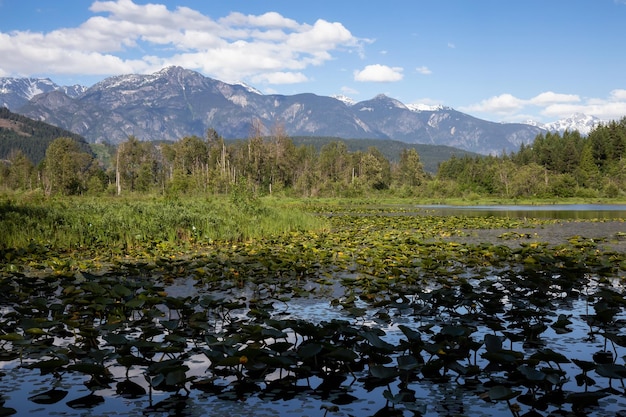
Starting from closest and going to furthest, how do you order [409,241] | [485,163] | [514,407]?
[514,407] < [409,241] < [485,163]

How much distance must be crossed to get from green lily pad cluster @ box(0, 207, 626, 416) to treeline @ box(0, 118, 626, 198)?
6073 centimetres

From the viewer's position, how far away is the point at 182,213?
62.4 ft

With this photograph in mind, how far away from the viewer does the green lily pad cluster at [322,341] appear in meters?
4.63

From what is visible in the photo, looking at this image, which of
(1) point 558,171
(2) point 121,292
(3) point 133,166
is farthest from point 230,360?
(1) point 558,171

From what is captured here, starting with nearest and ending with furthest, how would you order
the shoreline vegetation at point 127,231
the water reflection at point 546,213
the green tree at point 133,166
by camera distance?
the shoreline vegetation at point 127,231 < the water reflection at point 546,213 < the green tree at point 133,166

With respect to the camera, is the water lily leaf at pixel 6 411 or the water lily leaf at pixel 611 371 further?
the water lily leaf at pixel 611 371

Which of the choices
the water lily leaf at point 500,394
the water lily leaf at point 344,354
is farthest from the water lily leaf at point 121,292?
the water lily leaf at point 500,394

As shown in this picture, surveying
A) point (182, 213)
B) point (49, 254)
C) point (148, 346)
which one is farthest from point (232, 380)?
point (182, 213)

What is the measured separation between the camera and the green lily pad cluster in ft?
15.2

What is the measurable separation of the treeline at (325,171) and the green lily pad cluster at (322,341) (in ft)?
199

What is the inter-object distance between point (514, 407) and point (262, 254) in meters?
9.35

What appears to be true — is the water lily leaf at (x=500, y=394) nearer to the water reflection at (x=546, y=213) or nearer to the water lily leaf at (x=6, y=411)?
the water lily leaf at (x=6, y=411)

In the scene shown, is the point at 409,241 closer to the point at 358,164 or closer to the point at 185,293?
the point at 185,293

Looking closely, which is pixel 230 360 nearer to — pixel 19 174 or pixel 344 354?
pixel 344 354
